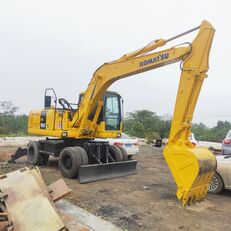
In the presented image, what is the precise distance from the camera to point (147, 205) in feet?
22.9

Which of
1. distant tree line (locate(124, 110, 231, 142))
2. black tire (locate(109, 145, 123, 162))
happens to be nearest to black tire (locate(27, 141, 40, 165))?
black tire (locate(109, 145, 123, 162))

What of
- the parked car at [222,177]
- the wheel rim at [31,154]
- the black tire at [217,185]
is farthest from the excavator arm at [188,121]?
the wheel rim at [31,154]

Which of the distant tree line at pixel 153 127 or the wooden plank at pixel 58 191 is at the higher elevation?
the distant tree line at pixel 153 127

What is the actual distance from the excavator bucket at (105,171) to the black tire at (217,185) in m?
3.14

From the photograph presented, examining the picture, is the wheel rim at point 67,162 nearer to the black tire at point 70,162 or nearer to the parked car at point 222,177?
the black tire at point 70,162

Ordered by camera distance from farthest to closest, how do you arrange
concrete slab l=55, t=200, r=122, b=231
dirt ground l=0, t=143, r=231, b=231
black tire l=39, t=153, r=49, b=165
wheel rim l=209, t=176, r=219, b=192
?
black tire l=39, t=153, r=49, b=165, wheel rim l=209, t=176, r=219, b=192, dirt ground l=0, t=143, r=231, b=231, concrete slab l=55, t=200, r=122, b=231

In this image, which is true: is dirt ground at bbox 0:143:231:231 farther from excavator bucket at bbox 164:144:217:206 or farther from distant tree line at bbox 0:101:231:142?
distant tree line at bbox 0:101:231:142

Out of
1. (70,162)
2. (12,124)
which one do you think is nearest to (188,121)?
(70,162)

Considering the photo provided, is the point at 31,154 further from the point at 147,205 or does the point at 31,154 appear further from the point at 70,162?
the point at 147,205

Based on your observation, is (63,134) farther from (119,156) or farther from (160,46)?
(160,46)

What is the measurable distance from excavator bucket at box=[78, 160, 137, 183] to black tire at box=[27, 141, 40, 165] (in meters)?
3.31

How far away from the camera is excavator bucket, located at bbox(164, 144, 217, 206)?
6672mm

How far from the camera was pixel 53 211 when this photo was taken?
183 inches

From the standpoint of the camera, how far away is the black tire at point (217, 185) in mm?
8273
